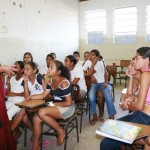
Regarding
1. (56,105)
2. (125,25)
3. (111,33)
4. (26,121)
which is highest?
(125,25)

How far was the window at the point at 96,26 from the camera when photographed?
7.73m

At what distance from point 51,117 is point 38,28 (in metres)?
3.65

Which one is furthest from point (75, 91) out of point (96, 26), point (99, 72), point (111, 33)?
point (96, 26)

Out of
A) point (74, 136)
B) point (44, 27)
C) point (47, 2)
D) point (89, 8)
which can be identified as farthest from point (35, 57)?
point (89, 8)

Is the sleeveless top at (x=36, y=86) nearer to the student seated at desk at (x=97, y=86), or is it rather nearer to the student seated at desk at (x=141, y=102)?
the student seated at desk at (x=97, y=86)

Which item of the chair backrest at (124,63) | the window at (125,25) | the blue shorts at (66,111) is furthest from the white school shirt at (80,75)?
the window at (125,25)

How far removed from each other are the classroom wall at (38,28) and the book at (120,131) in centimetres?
342

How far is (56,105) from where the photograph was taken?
8.37ft

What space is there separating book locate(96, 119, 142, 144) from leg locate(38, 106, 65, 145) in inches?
39.5

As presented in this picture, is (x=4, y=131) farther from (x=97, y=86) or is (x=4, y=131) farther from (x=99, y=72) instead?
(x=99, y=72)

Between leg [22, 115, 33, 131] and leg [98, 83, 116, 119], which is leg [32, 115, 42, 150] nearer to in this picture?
leg [22, 115, 33, 131]

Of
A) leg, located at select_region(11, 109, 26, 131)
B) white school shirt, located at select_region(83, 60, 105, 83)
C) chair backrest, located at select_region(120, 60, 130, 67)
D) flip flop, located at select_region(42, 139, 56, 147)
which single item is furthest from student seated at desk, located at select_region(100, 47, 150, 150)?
chair backrest, located at select_region(120, 60, 130, 67)

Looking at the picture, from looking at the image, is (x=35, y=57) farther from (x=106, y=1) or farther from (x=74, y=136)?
(x=106, y=1)

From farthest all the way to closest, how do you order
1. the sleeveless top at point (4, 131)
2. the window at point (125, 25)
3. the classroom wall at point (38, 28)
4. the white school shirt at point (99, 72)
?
the window at point (125, 25), the classroom wall at point (38, 28), the white school shirt at point (99, 72), the sleeveless top at point (4, 131)
